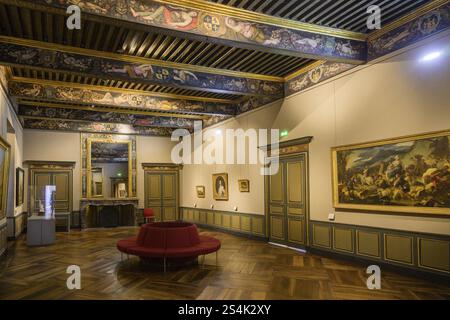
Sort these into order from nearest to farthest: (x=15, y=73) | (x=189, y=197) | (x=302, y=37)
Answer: (x=302, y=37), (x=15, y=73), (x=189, y=197)

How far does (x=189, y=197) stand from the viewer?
1434cm

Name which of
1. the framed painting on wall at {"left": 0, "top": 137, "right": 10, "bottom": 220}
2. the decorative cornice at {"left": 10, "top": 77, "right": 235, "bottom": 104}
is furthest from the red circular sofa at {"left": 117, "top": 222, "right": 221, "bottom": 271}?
the decorative cornice at {"left": 10, "top": 77, "right": 235, "bottom": 104}

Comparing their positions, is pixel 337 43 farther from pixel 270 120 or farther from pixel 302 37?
pixel 270 120

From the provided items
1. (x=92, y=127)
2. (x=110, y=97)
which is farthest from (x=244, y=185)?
(x=92, y=127)

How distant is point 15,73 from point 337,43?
7113mm

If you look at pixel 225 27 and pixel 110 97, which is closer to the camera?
pixel 225 27

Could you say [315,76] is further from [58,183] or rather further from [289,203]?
[58,183]

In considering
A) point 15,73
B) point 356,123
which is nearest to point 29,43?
point 15,73

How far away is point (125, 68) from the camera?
7164 millimetres

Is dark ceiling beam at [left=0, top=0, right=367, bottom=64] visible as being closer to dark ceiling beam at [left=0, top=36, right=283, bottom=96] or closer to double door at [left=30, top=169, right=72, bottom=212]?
dark ceiling beam at [left=0, top=36, right=283, bottom=96]

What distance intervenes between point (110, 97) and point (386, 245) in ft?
24.6

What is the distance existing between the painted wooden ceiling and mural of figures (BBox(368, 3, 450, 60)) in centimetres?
24

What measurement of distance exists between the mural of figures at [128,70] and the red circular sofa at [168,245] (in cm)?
317

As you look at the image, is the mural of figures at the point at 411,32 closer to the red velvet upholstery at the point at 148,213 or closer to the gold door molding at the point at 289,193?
the gold door molding at the point at 289,193
